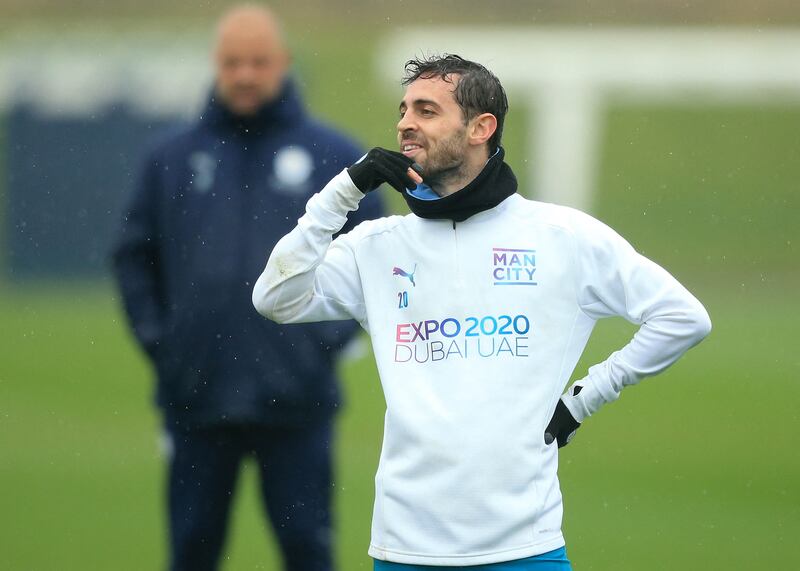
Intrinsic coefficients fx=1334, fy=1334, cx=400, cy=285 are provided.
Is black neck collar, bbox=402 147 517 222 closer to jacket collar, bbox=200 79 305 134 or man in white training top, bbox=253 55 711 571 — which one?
man in white training top, bbox=253 55 711 571

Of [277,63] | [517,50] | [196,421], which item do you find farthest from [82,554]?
[517,50]

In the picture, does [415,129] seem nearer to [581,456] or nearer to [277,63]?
[277,63]

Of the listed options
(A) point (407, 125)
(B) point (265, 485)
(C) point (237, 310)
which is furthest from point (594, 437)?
(A) point (407, 125)

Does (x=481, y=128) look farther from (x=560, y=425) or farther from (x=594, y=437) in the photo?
(x=594, y=437)

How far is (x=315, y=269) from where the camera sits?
237 cm

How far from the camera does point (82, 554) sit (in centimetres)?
394

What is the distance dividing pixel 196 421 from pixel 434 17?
5.69 metres

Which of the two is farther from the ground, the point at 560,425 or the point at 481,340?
the point at 481,340

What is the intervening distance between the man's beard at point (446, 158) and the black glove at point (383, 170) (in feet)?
0.08

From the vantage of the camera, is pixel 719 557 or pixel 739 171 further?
pixel 739 171

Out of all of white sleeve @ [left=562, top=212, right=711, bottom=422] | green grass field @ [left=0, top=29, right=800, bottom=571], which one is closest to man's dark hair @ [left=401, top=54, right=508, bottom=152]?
white sleeve @ [left=562, top=212, right=711, bottom=422]

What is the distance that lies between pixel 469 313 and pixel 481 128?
13.6 inches

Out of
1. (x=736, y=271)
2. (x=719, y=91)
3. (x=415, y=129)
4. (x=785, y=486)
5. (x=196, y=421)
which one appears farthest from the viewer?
(x=719, y=91)

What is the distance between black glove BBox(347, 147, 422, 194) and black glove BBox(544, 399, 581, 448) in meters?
0.47
